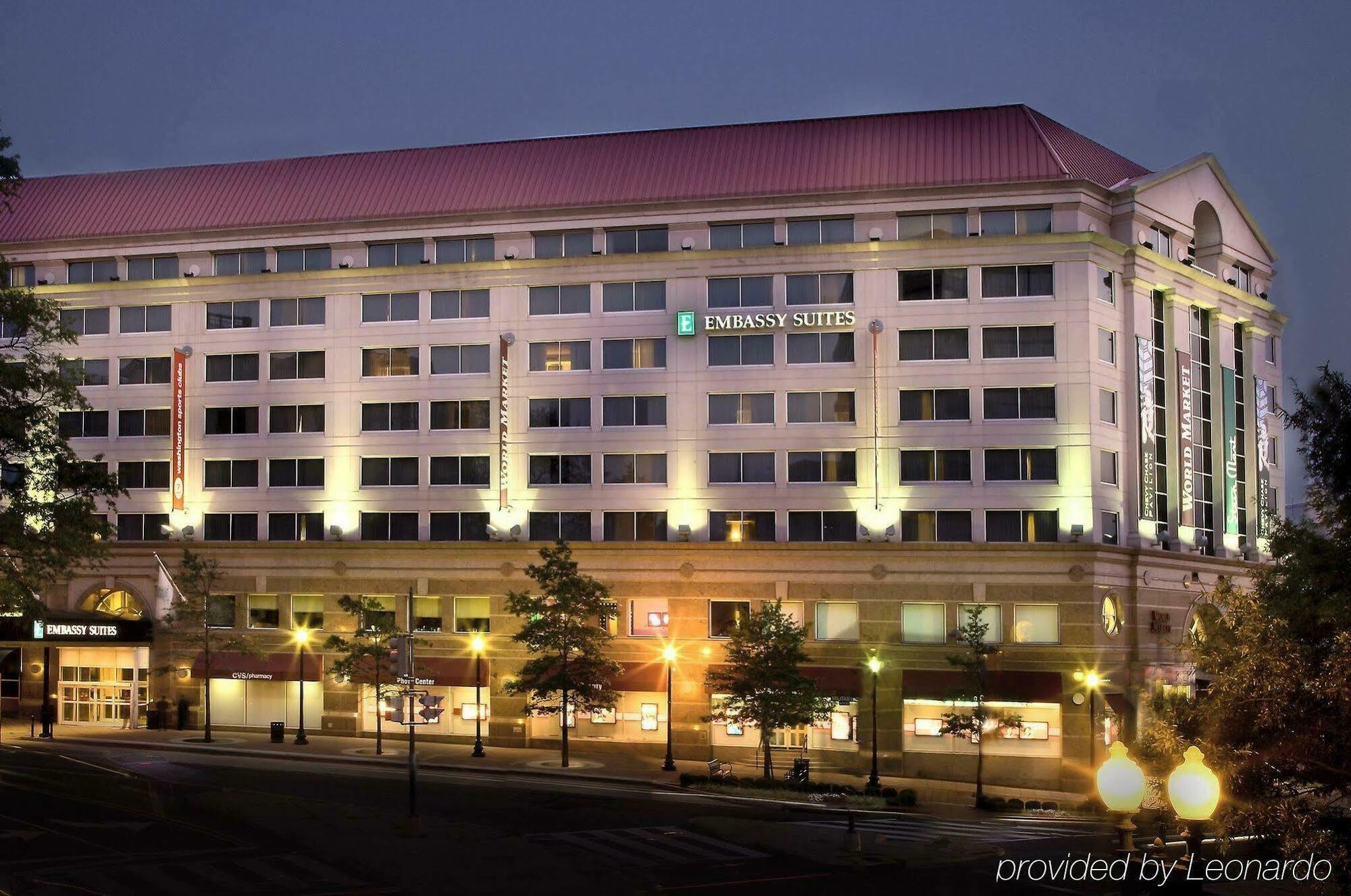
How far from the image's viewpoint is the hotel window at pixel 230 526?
74.4m

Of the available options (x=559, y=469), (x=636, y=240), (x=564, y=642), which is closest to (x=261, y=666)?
(x=559, y=469)

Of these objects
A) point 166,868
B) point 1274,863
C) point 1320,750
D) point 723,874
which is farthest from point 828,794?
point 1320,750

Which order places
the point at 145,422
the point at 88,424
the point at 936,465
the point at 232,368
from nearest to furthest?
the point at 936,465, the point at 232,368, the point at 145,422, the point at 88,424

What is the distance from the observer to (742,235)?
69.0m

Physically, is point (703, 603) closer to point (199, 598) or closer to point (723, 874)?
point (199, 598)

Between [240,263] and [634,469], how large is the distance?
2366 centimetres

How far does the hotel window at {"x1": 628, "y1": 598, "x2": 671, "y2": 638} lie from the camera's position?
67.8m

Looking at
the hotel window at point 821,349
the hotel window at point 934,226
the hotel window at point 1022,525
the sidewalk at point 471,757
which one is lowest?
the sidewalk at point 471,757

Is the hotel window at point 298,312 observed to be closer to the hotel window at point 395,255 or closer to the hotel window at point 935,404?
the hotel window at point 395,255

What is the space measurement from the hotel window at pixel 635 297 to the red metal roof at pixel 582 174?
12.8 ft

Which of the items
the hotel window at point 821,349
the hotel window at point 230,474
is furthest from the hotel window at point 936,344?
the hotel window at point 230,474

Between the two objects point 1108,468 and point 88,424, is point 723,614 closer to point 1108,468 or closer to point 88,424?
point 1108,468

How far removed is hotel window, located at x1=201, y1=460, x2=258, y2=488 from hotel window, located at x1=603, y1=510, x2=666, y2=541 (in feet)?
62.5

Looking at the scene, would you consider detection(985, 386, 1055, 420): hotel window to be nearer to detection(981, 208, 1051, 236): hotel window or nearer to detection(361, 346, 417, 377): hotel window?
detection(981, 208, 1051, 236): hotel window
